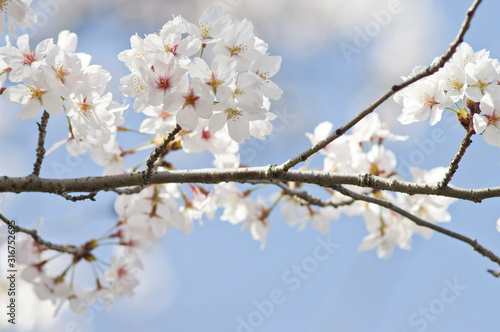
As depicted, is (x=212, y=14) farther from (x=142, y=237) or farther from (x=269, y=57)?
(x=142, y=237)

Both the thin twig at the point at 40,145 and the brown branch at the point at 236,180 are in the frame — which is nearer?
Answer: the brown branch at the point at 236,180

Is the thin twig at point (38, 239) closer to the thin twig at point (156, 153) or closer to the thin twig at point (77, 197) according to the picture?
the thin twig at point (77, 197)

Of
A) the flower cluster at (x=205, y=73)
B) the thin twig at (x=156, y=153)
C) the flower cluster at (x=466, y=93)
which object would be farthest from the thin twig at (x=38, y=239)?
the flower cluster at (x=466, y=93)

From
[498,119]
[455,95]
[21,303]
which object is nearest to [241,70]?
[455,95]

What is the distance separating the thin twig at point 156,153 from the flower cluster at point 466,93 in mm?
677

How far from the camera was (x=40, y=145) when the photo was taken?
1554mm

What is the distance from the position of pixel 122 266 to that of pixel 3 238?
2.20 feet

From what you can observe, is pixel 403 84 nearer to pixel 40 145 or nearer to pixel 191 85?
pixel 191 85

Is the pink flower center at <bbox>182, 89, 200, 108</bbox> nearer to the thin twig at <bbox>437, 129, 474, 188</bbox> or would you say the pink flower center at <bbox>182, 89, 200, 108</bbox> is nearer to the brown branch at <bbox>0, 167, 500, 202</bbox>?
the brown branch at <bbox>0, 167, 500, 202</bbox>

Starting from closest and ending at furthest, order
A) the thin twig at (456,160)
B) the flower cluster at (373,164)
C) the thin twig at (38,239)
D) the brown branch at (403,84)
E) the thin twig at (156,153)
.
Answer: the brown branch at (403,84)
the thin twig at (456,160)
the thin twig at (156,153)
the thin twig at (38,239)
the flower cluster at (373,164)

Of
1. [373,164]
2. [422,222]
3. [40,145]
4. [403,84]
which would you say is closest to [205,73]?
[403,84]

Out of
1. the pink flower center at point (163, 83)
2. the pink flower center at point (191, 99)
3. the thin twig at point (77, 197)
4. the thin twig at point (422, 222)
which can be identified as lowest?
the thin twig at point (422, 222)

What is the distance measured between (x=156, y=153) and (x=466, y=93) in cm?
85

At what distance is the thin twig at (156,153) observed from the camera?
1.43 metres
